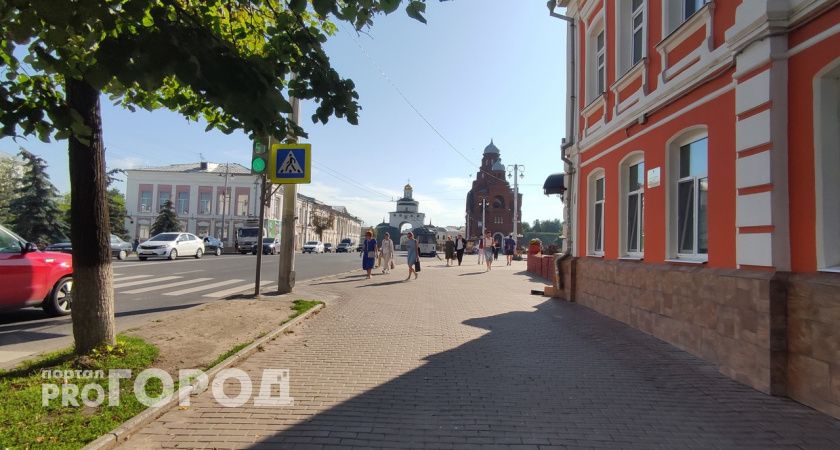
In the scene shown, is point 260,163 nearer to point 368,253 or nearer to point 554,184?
point 368,253

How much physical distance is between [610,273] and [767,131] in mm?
4763

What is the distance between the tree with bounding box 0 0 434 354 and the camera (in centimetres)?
277

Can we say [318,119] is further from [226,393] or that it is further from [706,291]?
[706,291]

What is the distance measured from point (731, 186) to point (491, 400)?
3961 mm

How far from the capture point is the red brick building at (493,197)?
3275 inches

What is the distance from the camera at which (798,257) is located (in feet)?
16.7

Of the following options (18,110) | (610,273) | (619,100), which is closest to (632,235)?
(610,273)

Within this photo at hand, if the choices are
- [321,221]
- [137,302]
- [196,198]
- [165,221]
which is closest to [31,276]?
[137,302]

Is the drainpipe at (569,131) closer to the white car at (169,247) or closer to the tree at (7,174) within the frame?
the white car at (169,247)

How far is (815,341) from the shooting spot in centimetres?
459

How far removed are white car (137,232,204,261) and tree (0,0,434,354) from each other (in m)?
24.3

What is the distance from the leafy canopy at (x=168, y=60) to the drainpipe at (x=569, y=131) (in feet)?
32.8

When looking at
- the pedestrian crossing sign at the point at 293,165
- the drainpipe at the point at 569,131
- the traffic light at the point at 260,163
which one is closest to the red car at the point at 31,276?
the traffic light at the point at 260,163

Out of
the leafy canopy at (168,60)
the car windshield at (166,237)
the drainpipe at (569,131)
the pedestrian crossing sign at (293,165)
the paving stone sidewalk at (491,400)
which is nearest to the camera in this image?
the leafy canopy at (168,60)
